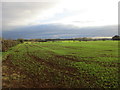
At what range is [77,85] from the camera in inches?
343

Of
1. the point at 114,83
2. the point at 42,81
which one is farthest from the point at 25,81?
the point at 114,83

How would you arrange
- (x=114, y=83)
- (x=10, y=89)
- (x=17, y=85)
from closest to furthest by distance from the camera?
(x=10, y=89) < (x=17, y=85) < (x=114, y=83)

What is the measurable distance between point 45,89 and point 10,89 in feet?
8.63

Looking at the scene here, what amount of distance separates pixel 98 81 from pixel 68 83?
111 inches

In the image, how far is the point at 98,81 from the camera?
9.56 m

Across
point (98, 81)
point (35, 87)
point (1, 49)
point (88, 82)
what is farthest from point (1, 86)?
point (1, 49)

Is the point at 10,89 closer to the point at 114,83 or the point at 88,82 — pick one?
the point at 88,82

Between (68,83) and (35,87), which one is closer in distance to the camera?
(35,87)

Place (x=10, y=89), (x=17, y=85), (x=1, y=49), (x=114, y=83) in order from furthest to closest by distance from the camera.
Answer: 1. (x=1, y=49)
2. (x=114, y=83)
3. (x=17, y=85)
4. (x=10, y=89)

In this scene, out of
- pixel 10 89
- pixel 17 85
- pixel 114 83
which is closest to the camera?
pixel 10 89

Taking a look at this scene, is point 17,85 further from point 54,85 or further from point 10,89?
point 54,85

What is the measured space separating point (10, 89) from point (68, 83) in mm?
4571

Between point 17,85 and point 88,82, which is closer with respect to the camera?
point 17,85

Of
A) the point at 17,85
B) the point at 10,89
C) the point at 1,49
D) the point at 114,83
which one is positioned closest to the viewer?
the point at 10,89
